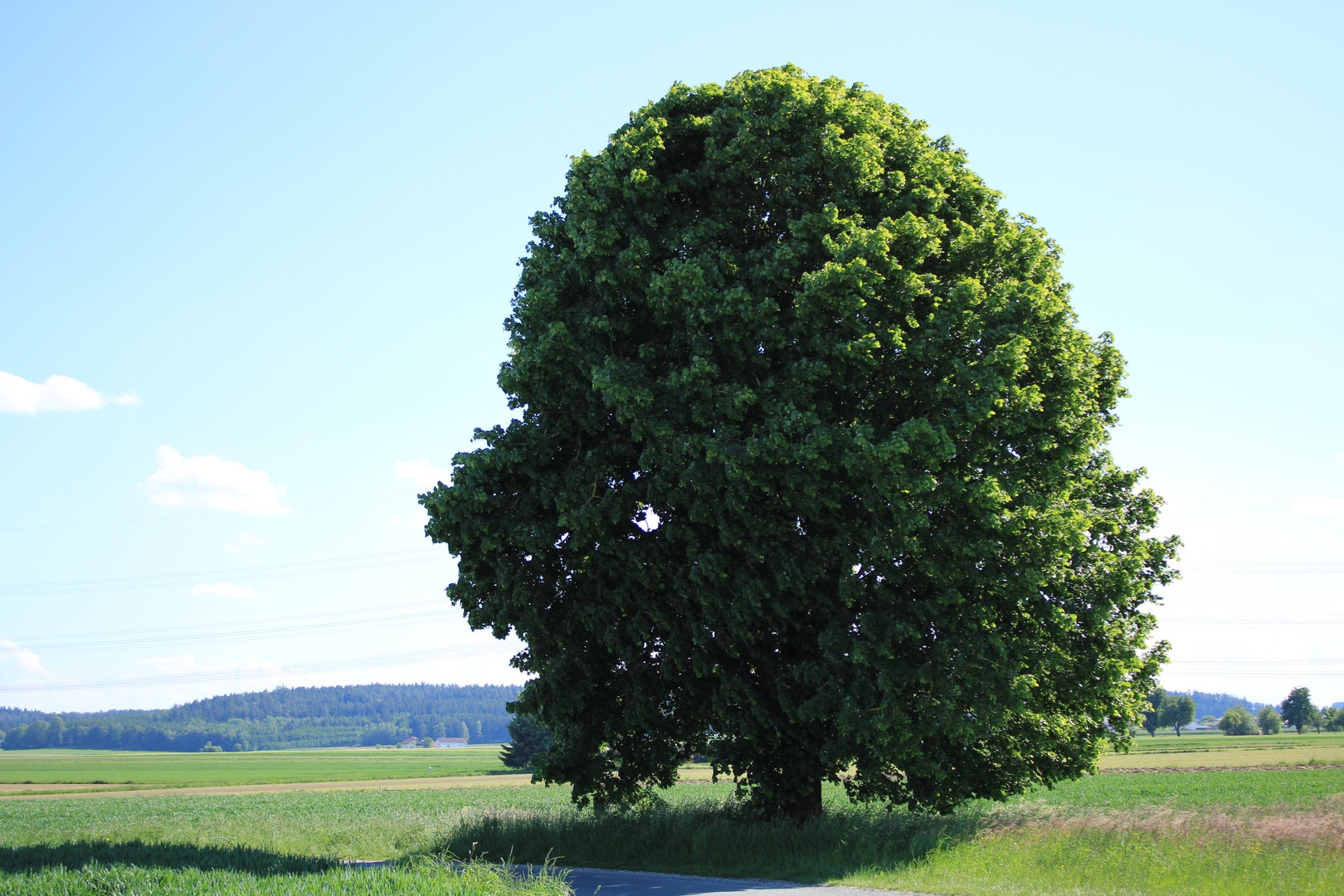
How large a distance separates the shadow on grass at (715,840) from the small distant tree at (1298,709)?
144 meters

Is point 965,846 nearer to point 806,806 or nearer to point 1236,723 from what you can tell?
point 806,806

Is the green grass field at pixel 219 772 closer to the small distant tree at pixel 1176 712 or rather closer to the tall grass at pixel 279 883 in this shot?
the tall grass at pixel 279 883

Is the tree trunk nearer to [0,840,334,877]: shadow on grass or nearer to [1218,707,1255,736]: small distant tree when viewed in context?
[0,840,334,877]: shadow on grass

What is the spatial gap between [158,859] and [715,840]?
9536 millimetres

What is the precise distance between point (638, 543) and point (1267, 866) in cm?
1040

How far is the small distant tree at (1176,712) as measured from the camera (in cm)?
13788

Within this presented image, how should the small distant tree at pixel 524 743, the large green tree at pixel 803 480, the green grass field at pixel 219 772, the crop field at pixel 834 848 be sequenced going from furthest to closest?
1. the green grass field at pixel 219 772
2. the small distant tree at pixel 524 743
3. the large green tree at pixel 803 480
4. the crop field at pixel 834 848

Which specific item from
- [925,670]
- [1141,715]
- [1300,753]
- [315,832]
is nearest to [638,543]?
[925,670]

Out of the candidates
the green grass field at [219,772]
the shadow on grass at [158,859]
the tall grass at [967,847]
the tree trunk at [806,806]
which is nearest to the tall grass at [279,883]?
the shadow on grass at [158,859]

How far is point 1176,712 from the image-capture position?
138625mm

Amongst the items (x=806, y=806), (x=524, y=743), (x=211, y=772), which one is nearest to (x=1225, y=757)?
(x=524, y=743)

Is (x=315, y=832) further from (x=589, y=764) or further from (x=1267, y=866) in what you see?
(x=1267, y=866)

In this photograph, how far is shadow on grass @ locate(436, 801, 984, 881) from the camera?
15.1 metres

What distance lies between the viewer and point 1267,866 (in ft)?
40.0
